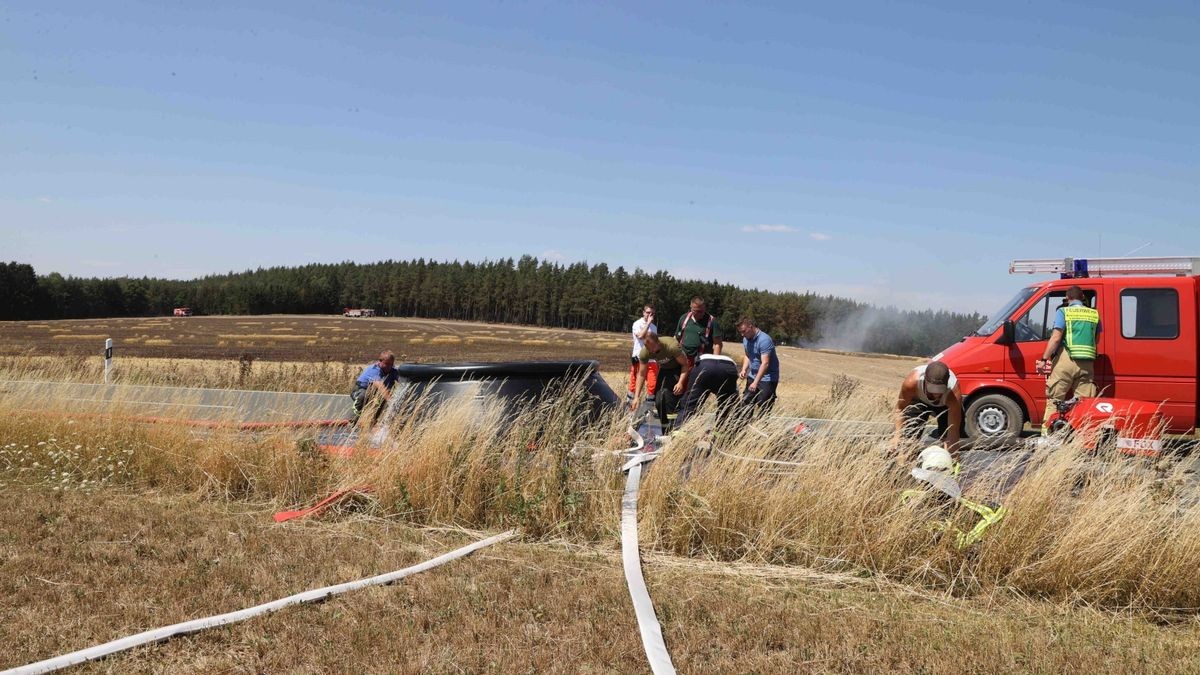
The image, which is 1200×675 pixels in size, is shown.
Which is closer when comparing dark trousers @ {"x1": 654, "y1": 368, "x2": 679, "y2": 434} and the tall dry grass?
the tall dry grass

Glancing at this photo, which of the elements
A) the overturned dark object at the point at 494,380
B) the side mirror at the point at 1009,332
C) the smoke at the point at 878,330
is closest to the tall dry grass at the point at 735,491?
the overturned dark object at the point at 494,380

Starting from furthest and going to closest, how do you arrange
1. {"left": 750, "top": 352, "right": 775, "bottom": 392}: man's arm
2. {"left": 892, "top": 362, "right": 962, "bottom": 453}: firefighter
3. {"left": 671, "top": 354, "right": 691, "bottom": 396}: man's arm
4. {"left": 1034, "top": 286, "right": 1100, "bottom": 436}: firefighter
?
1. {"left": 750, "top": 352, "right": 775, "bottom": 392}: man's arm
2. {"left": 1034, "top": 286, "right": 1100, "bottom": 436}: firefighter
3. {"left": 671, "top": 354, "right": 691, "bottom": 396}: man's arm
4. {"left": 892, "top": 362, "right": 962, "bottom": 453}: firefighter

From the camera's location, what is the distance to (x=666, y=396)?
9.73m

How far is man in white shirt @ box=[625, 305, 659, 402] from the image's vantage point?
9.70 meters

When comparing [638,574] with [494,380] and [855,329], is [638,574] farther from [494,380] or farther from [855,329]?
[855,329]

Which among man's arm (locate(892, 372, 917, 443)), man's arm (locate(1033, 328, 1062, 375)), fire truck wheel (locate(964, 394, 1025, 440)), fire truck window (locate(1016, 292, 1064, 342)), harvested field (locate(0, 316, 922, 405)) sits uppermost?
fire truck window (locate(1016, 292, 1064, 342))

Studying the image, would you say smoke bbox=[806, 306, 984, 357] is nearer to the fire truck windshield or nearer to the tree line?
the tree line

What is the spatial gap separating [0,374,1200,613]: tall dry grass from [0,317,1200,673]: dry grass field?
0.02 meters

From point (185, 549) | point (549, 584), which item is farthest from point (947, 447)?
point (185, 549)

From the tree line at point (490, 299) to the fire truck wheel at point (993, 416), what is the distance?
3734 centimetres

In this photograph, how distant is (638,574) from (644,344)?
5.67 meters

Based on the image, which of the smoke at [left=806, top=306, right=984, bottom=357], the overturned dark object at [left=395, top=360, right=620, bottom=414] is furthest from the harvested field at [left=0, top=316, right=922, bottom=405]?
the overturned dark object at [left=395, top=360, right=620, bottom=414]

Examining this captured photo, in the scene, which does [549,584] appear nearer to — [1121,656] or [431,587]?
[431,587]

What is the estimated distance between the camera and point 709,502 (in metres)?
5.29
